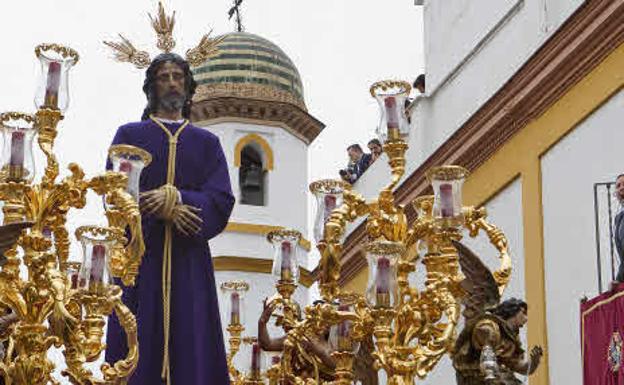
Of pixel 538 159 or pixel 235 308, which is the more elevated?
pixel 538 159

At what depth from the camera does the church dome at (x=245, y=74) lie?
77.5ft

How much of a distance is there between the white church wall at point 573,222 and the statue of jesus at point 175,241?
441cm

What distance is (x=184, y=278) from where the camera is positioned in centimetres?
723

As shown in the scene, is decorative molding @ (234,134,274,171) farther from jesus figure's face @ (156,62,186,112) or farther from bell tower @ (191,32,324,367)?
jesus figure's face @ (156,62,186,112)

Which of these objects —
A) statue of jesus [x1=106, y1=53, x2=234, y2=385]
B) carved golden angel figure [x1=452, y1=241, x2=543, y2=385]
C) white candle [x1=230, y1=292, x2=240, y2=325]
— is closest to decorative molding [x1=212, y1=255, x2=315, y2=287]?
white candle [x1=230, y1=292, x2=240, y2=325]

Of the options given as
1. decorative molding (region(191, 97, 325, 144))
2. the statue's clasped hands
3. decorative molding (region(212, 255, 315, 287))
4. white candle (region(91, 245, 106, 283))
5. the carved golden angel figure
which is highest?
decorative molding (region(191, 97, 325, 144))

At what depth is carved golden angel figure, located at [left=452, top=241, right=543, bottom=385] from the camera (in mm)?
6793

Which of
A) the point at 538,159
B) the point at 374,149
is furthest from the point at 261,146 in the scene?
the point at 538,159

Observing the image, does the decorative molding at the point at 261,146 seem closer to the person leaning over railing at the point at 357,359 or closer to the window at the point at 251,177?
the window at the point at 251,177

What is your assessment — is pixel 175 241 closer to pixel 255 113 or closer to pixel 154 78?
pixel 154 78

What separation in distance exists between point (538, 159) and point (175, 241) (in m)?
5.92

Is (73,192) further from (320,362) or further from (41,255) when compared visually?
(320,362)

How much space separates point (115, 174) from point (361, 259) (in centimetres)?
1139

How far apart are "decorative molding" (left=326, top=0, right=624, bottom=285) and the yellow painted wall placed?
9cm
